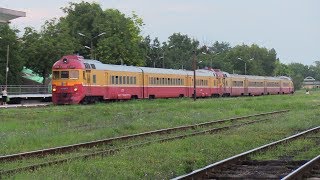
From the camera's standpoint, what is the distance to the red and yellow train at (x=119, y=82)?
134 ft

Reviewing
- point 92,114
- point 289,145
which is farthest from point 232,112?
point 289,145

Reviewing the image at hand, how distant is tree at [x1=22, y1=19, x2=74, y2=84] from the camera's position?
71.9 metres

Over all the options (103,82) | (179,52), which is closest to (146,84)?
(103,82)

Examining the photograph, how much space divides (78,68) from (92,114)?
10.1 m

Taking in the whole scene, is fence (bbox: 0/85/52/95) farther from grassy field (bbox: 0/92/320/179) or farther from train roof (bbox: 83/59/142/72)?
grassy field (bbox: 0/92/320/179)

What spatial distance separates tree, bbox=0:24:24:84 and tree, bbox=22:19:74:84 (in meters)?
2.18

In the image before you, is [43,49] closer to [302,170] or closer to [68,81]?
[68,81]

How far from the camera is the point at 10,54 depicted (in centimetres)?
6862

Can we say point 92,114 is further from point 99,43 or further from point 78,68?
point 99,43

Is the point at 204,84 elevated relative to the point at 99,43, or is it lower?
lower

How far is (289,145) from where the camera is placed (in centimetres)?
1680

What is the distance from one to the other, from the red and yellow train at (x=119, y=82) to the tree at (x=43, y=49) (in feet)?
63.8

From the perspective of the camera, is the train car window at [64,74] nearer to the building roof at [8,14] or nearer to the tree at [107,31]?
the building roof at [8,14]

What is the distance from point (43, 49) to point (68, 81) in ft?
105
